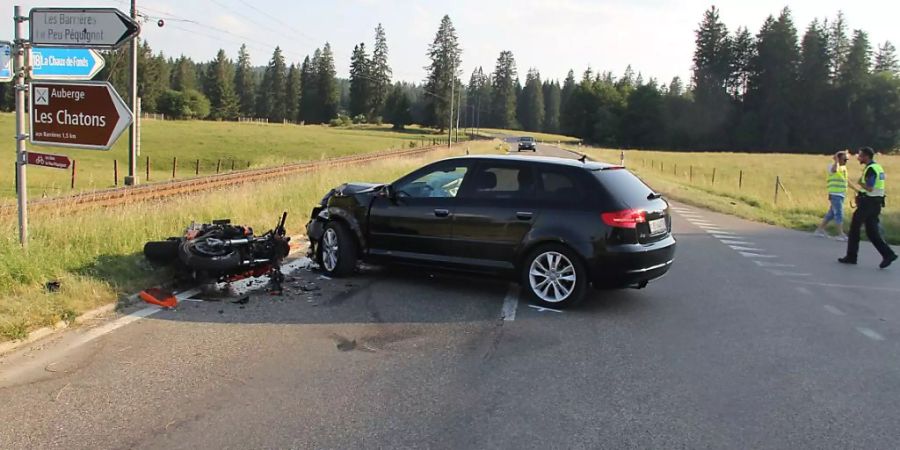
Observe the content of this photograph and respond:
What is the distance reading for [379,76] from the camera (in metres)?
135

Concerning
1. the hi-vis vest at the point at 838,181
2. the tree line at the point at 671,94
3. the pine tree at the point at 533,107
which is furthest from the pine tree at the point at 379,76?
the hi-vis vest at the point at 838,181

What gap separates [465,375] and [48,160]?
5.18m

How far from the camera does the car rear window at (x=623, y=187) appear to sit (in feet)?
23.2

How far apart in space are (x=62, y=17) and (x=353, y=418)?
5.67m

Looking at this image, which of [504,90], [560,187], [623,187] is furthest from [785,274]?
[504,90]

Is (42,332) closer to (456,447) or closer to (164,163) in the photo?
(456,447)

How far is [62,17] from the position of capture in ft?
23.7

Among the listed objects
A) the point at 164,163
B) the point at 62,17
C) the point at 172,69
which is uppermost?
the point at 172,69

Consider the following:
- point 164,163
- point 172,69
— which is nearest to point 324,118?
point 172,69

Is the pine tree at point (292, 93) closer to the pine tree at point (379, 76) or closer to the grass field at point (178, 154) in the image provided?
the pine tree at point (379, 76)

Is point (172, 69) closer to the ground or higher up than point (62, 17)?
higher up

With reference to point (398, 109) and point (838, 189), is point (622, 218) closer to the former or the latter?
point (838, 189)

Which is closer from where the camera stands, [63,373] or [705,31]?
[63,373]

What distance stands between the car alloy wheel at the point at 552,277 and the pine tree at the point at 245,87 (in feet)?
481
